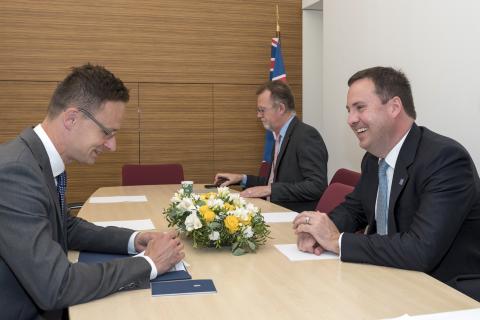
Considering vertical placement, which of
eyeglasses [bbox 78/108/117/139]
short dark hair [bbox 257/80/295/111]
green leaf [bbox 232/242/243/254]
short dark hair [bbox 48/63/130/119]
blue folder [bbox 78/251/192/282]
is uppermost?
short dark hair [bbox 257/80/295/111]

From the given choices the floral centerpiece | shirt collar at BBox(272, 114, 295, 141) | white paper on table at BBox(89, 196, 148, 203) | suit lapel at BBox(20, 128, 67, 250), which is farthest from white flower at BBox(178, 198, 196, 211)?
shirt collar at BBox(272, 114, 295, 141)

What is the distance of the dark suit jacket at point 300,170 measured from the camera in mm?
3600

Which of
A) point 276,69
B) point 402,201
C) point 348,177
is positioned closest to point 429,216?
point 402,201

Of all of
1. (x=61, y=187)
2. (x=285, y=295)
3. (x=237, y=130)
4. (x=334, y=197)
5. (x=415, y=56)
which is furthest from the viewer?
(x=237, y=130)

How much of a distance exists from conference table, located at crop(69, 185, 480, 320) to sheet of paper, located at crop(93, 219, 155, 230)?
1.80ft

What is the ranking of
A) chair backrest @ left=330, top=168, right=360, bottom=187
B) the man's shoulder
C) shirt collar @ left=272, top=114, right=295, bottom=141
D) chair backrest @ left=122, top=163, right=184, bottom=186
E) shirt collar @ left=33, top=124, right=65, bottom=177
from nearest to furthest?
shirt collar @ left=33, top=124, right=65, bottom=177 → chair backrest @ left=330, top=168, right=360, bottom=187 → the man's shoulder → shirt collar @ left=272, top=114, right=295, bottom=141 → chair backrest @ left=122, top=163, right=184, bottom=186

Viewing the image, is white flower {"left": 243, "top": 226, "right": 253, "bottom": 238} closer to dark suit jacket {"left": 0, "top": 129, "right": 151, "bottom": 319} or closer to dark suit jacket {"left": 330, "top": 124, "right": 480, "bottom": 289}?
dark suit jacket {"left": 330, "top": 124, "right": 480, "bottom": 289}

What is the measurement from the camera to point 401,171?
83.8 inches

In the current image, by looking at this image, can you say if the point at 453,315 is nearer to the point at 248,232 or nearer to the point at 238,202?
the point at 248,232

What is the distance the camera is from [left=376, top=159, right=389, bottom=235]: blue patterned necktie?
2258mm

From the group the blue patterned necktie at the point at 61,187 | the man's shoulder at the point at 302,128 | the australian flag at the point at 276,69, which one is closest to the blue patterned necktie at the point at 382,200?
the blue patterned necktie at the point at 61,187

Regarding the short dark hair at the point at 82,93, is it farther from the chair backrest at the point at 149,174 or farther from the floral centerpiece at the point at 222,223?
the chair backrest at the point at 149,174

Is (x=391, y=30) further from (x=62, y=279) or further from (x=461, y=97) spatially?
(x=62, y=279)

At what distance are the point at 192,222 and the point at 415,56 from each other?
9.98 feet
